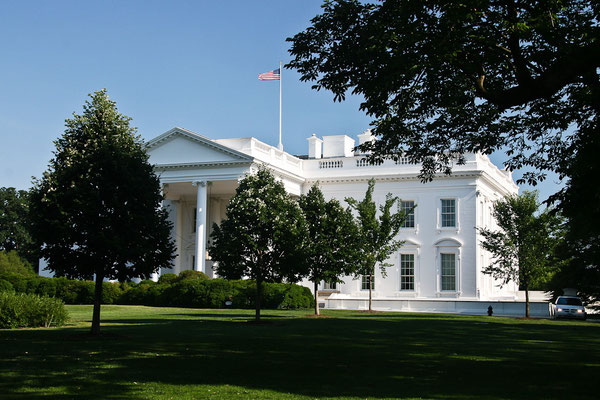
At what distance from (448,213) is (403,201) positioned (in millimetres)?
3721

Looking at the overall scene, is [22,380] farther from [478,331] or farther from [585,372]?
[478,331]

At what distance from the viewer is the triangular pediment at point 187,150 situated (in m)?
48.1

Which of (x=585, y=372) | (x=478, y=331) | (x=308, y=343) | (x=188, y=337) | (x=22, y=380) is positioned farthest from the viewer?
(x=478, y=331)

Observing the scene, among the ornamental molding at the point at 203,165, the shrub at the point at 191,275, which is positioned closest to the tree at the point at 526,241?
the ornamental molding at the point at 203,165

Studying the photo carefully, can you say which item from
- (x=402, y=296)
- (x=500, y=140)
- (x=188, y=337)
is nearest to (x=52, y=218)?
(x=188, y=337)

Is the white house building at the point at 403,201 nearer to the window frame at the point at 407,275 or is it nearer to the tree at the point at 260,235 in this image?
the window frame at the point at 407,275

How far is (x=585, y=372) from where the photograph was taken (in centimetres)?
1296

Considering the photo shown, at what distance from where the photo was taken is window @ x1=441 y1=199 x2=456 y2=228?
49719 millimetres

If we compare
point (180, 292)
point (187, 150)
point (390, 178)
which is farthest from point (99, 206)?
point (390, 178)

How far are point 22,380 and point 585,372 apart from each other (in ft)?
35.5

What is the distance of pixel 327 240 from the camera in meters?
34.5

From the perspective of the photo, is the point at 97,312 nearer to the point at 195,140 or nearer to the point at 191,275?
the point at 191,275

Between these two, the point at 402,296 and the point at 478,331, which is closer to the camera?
the point at 478,331

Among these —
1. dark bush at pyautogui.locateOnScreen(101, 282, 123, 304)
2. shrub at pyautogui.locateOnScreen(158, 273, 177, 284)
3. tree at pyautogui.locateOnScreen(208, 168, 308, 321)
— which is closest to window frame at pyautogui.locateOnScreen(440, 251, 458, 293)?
shrub at pyautogui.locateOnScreen(158, 273, 177, 284)
